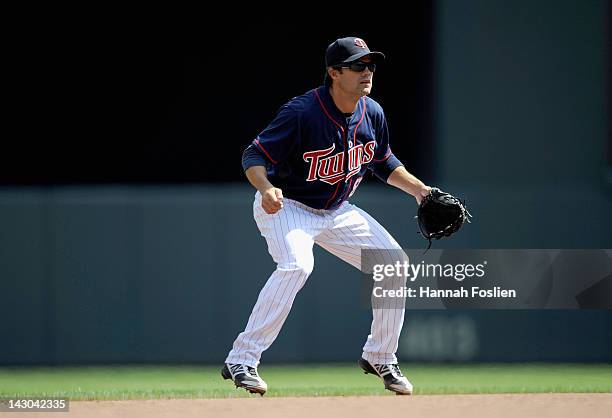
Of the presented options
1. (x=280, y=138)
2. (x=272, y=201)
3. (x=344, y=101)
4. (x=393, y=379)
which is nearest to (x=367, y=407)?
(x=393, y=379)

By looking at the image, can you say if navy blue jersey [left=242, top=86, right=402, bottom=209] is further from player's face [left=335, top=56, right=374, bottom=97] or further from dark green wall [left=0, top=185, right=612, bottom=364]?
dark green wall [left=0, top=185, right=612, bottom=364]

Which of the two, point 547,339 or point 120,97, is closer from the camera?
point 547,339

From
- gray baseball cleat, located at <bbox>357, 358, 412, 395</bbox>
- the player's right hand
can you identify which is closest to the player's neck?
the player's right hand

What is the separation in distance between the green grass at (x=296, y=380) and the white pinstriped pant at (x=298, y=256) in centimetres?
34

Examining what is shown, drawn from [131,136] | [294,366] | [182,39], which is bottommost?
[294,366]

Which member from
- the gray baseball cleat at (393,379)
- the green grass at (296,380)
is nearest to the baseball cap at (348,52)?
the gray baseball cleat at (393,379)

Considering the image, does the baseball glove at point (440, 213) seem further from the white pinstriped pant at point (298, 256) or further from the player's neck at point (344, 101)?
the player's neck at point (344, 101)

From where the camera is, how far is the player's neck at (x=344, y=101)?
5016mm

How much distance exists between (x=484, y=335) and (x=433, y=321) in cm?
30

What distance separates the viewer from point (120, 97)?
8.89 m

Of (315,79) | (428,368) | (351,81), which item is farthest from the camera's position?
(315,79)

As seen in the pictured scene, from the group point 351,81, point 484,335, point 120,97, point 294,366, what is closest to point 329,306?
point 294,366

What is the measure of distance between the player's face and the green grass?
1284 mm

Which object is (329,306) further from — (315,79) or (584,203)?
(315,79)
